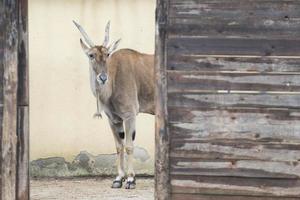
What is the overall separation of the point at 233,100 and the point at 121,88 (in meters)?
4.32

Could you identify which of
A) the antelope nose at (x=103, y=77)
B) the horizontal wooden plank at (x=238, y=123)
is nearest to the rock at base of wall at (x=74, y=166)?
the antelope nose at (x=103, y=77)

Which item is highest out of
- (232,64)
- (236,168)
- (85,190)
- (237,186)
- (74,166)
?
(232,64)

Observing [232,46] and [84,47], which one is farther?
[84,47]

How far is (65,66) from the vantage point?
12.3m

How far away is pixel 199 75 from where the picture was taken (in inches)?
313

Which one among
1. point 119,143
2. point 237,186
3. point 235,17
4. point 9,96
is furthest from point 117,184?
point 235,17

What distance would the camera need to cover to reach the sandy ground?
35.3 feet

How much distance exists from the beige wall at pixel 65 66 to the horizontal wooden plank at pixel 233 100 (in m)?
4.46

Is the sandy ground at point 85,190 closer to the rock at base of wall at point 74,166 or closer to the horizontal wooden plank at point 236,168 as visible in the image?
the rock at base of wall at point 74,166

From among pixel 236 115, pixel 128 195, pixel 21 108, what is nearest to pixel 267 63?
pixel 236 115

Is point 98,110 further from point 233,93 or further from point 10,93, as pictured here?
point 233,93

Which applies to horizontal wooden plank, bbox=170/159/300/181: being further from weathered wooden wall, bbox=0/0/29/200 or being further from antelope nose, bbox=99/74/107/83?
antelope nose, bbox=99/74/107/83

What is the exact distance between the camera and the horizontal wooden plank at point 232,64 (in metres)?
7.91

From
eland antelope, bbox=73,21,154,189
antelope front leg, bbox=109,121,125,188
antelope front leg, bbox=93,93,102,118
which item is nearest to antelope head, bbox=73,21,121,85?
eland antelope, bbox=73,21,154,189
